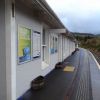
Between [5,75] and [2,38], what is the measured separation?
814mm

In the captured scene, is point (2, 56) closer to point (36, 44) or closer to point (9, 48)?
point (9, 48)

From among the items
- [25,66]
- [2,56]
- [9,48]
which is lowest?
[25,66]

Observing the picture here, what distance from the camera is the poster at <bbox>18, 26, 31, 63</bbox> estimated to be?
606cm

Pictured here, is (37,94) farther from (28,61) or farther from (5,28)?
(5,28)

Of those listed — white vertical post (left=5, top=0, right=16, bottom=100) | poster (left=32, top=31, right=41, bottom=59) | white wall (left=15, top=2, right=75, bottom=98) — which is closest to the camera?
white vertical post (left=5, top=0, right=16, bottom=100)

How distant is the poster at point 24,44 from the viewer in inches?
239

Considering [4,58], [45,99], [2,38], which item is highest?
[2,38]

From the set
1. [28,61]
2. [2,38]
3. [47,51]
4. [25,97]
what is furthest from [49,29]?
[2,38]

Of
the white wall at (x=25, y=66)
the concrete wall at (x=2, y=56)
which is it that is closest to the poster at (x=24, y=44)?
the white wall at (x=25, y=66)

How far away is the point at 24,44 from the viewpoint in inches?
254

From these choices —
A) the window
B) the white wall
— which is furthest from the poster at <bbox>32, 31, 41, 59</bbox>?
the white wall

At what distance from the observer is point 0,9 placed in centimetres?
493

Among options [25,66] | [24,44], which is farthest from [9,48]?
[25,66]

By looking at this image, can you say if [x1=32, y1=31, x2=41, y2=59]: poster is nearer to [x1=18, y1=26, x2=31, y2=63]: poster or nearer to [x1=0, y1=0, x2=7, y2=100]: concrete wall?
[x1=18, y1=26, x2=31, y2=63]: poster
